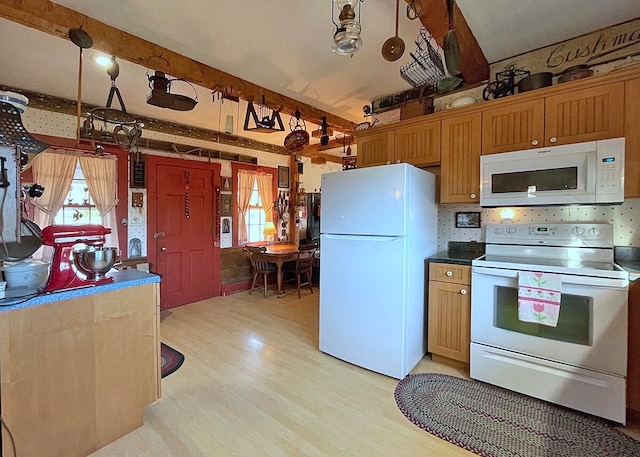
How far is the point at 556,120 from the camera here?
212 centimetres

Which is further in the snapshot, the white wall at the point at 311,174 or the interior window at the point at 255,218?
the white wall at the point at 311,174

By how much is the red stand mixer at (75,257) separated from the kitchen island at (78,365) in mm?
73

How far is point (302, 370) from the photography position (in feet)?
8.25

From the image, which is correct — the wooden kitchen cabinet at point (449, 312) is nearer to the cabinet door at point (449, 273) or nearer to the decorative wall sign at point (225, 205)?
the cabinet door at point (449, 273)

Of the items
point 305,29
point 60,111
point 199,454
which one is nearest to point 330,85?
point 305,29

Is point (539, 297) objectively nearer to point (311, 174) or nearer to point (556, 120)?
point (556, 120)

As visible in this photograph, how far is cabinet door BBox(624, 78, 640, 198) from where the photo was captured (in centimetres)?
186

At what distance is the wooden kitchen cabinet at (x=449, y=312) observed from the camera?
2.37m

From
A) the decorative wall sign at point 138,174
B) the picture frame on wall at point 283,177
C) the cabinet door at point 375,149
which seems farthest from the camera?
the picture frame on wall at point 283,177

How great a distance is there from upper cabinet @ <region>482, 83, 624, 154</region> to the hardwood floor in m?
1.88

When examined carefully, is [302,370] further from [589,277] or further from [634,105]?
[634,105]

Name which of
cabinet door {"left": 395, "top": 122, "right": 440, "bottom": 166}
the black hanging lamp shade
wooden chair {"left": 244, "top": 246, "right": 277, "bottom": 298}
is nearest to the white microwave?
cabinet door {"left": 395, "top": 122, "right": 440, "bottom": 166}

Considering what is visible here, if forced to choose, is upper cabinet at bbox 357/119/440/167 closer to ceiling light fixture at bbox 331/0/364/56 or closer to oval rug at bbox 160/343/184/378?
ceiling light fixture at bbox 331/0/364/56

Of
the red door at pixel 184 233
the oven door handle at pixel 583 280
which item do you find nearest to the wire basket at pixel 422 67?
the oven door handle at pixel 583 280
